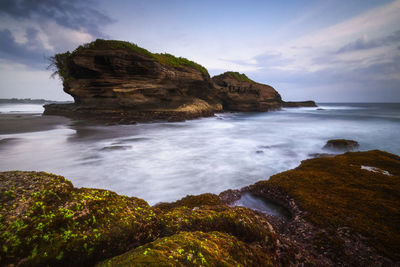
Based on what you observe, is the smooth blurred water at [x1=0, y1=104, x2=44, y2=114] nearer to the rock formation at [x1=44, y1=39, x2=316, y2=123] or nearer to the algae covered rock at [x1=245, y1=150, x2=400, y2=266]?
the rock formation at [x1=44, y1=39, x2=316, y2=123]

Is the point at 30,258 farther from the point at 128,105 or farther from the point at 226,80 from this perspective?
the point at 226,80

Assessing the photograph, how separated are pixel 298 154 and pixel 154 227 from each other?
7961 mm

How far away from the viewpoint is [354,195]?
9.49 ft

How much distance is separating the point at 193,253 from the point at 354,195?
3.06 metres

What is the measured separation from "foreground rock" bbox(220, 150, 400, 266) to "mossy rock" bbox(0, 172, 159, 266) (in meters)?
1.83

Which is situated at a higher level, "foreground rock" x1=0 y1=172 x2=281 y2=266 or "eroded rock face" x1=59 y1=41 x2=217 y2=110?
"eroded rock face" x1=59 y1=41 x2=217 y2=110

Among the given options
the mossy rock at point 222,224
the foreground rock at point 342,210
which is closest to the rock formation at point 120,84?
the foreground rock at point 342,210

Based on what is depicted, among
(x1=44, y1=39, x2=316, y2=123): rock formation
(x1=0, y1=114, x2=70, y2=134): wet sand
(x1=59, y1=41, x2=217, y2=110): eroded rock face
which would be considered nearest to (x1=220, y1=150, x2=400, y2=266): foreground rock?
(x1=0, y1=114, x2=70, y2=134): wet sand

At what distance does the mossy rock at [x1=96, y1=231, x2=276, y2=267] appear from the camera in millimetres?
1149

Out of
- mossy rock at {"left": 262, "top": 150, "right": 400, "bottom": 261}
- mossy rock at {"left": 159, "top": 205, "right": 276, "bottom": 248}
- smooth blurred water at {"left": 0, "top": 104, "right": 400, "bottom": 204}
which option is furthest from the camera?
smooth blurred water at {"left": 0, "top": 104, "right": 400, "bottom": 204}

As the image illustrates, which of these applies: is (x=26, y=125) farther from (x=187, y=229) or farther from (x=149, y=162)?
(x=187, y=229)

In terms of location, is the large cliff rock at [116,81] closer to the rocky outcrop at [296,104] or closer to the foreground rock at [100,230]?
the foreground rock at [100,230]

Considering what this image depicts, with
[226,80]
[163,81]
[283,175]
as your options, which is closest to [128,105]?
[163,81]

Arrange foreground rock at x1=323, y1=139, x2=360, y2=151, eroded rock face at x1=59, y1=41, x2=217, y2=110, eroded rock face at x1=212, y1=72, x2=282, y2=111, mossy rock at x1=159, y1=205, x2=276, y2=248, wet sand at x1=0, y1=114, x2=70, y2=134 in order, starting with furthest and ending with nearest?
eroded rock face at x1=212, y1=72, x2=282, y2=111 < eroded rock face at x1=59, y1=41, x2=217, y2=110 < wet sand at x1=0, y1=114, x2=70, y2=134 < foreground rock at x1=323, y1=139, x2=360, y2=151 < mossy rock at x1=159, y1=205, x2=276, y2=248
